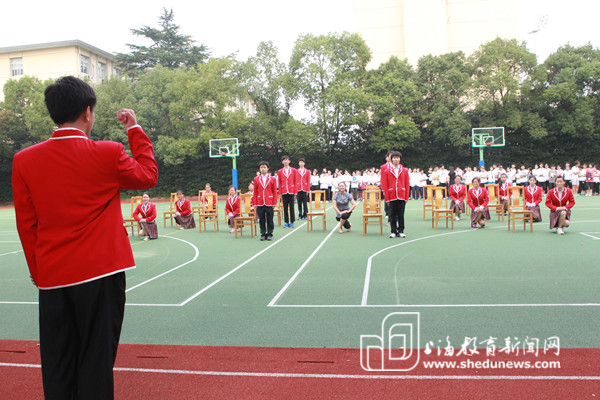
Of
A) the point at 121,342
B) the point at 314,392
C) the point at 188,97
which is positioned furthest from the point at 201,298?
the point at 188,97

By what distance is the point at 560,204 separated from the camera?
1113 centimetres

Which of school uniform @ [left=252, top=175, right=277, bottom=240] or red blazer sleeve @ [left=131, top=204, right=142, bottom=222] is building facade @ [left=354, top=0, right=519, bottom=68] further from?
red blazer sleeve @ [left=131, top=204, right=142, bottom=222]

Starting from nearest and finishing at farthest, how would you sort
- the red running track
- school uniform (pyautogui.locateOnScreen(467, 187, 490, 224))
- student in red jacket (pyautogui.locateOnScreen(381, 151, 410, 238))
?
1. the red running track
2. student in red jacket (pyautogui.locateOnScreen(381, 151, 410, 238))
3. school uniform (pyautogui.locateOnScreen(467, 187, 490, 224))

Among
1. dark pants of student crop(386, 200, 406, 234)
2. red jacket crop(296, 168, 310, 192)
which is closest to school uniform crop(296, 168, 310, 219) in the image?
red jacket crop(296, 168, 310, 192)

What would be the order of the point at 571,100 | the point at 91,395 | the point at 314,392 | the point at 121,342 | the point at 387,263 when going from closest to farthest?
1. the point at 91,395
2. the point at 314,392
3. the point at 121,342
4. the point at 387,263
5. the point at 571,100

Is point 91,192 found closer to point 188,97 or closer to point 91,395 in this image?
point 91,395

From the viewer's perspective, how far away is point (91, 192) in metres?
2.33

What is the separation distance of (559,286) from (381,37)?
114ft

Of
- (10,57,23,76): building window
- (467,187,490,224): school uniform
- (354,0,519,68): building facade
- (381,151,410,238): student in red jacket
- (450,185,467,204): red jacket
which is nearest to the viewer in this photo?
(381,151,410,238): student in red jacket

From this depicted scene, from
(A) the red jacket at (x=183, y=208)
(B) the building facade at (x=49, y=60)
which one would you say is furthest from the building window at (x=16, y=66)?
(A) the red jacket at (x=183, y=208)

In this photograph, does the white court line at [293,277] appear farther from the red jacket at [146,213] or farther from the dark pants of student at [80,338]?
the red jacket at [146,213]

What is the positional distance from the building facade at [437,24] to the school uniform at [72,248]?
35527 mm

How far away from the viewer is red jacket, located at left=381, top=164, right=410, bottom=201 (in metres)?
11.0

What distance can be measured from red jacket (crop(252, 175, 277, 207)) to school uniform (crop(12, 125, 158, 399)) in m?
9.36
